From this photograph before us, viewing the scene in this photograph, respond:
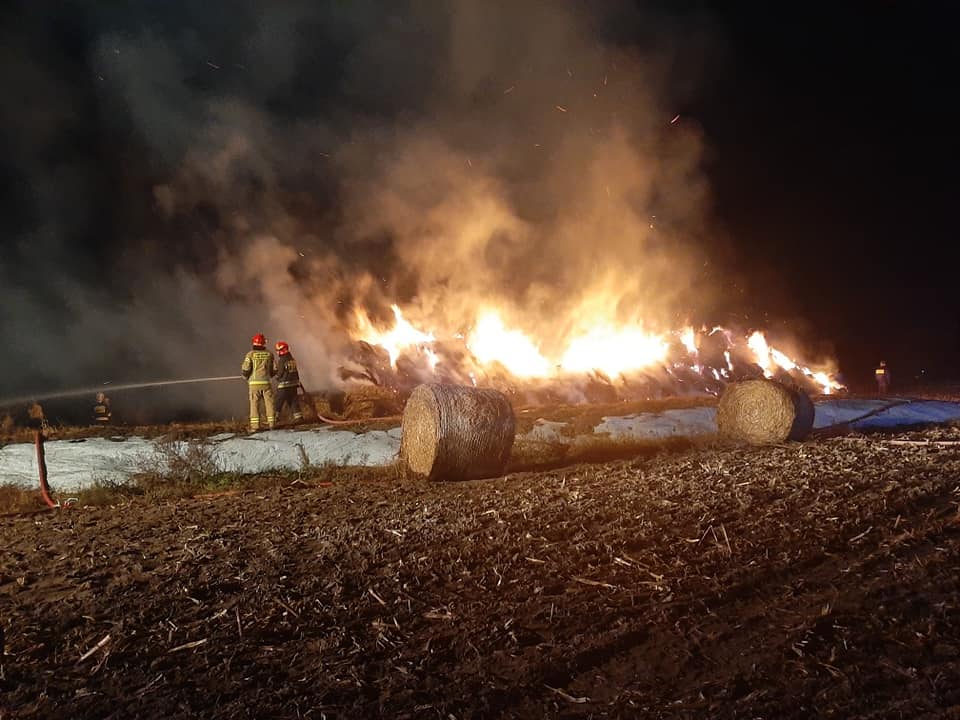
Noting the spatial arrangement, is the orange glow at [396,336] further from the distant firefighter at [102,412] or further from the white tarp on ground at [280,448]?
the white tarp on ground at [280,448]

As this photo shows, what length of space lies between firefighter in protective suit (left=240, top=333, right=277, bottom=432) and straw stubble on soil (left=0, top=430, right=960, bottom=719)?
18.6ft

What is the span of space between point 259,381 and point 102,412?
27.9 feet

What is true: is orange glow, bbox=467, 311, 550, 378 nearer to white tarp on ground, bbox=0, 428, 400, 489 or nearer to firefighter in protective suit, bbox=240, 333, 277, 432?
firefighter in protective suit, bbox=240, 333, 277, 432

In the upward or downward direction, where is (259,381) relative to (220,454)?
upward

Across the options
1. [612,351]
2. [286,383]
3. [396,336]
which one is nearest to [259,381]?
[286,383]

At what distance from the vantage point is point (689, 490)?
7.18m

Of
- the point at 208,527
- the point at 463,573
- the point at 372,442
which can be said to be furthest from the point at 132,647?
the point at 372,442

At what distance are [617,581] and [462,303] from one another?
1734cm

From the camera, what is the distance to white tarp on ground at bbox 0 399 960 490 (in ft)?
34.1

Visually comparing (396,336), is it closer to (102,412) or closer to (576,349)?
(576,349)

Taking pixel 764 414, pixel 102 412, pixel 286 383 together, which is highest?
pixel 286 383

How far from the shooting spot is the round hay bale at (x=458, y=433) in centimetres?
871

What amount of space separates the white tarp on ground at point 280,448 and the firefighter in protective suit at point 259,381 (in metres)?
0.87

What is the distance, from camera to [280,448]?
37.3 ft
